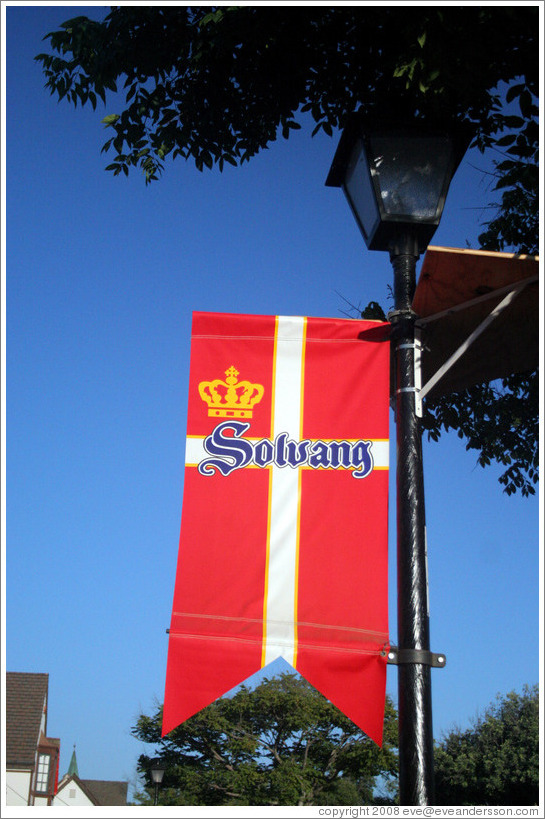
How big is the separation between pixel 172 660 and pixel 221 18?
4.23 metres

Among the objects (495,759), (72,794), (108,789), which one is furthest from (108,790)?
(495,759)

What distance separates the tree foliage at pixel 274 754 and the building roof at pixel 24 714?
244 inches

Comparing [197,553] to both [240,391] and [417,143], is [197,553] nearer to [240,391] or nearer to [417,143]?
[240,391]

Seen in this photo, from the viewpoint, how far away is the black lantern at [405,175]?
4188mm

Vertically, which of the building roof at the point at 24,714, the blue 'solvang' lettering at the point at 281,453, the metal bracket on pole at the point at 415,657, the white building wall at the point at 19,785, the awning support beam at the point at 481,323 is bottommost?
the white building wall at the point at 19,785

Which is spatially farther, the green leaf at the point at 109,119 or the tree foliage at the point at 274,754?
the tree foliage at the point at 274,754

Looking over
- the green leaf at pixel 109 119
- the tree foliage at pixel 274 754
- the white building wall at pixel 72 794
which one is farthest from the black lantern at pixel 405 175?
the white building wall at pixel 72 794

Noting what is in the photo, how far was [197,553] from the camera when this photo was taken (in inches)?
149

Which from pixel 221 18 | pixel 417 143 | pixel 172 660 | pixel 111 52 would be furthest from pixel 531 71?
pixel 172 660

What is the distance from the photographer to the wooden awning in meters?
3.90

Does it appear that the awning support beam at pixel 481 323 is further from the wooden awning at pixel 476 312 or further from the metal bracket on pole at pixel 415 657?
the metal bracket on pole at pixel 415 657

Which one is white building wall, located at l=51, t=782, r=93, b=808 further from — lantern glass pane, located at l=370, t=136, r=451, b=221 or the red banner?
lantern glass pane, located at l=370, t=136, r=451, b=221

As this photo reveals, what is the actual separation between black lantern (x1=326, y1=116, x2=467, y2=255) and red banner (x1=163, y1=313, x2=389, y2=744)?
0.53 metres

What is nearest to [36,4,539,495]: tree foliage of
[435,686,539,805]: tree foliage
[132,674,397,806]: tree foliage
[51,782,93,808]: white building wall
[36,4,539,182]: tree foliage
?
[36,4,539,182]: tree foliage
